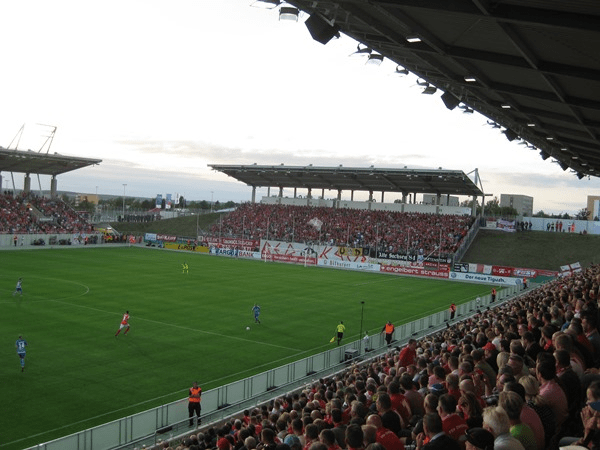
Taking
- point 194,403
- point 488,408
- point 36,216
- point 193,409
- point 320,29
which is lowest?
point 193,409

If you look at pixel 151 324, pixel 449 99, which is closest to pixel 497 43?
pixel 449 99

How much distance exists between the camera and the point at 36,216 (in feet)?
235

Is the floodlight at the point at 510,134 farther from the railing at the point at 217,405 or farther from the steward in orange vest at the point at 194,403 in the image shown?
the steward in orange vest at the point at 194,403

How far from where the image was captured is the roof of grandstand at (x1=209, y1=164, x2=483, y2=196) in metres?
68.7

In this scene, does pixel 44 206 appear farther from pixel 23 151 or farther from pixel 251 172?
pixel 251 172

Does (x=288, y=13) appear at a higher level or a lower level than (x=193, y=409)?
higher

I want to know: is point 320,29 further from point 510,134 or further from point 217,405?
point 510,134

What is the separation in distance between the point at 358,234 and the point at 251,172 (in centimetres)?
2079

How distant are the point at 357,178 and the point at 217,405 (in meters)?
61.0

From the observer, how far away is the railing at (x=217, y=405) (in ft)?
43.7

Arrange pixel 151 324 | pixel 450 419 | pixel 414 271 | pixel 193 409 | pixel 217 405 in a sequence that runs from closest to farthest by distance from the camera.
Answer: pixel 450 419, pixel 193 409, pixel 217 405, pixel 151 324, pixel 414 271

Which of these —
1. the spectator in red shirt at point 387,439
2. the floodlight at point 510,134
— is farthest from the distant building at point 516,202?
the spectator in red shirt at point 387,439

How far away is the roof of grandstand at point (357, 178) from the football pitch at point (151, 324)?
18468mm

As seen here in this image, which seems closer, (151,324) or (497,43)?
(497,43)
